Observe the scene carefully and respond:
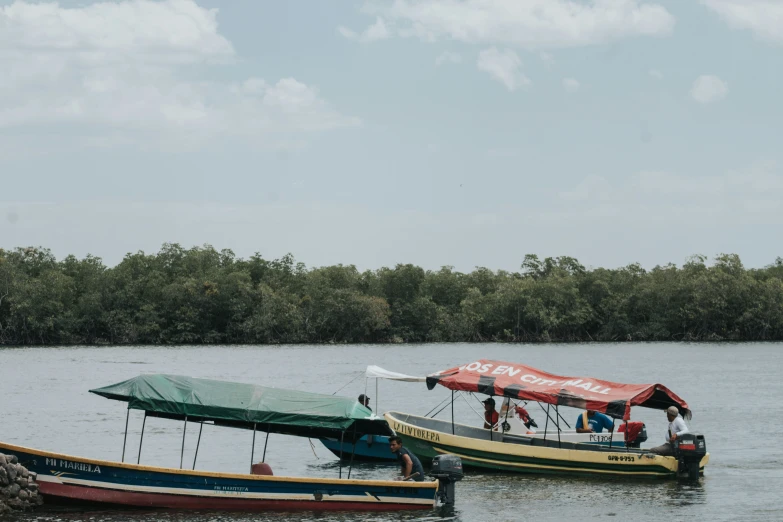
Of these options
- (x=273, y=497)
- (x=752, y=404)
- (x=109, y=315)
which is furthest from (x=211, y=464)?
(x=109, y=315)

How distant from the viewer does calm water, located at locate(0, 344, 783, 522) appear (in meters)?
27.4

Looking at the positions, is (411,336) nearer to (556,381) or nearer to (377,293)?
(377,293)

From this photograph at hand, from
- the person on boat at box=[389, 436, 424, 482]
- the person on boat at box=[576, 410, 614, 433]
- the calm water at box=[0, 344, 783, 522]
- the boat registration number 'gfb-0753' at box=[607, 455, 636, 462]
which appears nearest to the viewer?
the person on boat at box=[389, 436, 424, 482]

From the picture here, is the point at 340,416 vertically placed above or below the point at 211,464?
above

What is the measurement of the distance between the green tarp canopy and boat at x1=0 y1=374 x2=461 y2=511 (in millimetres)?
25

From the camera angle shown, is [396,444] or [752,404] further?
[752,404]

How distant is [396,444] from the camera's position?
83.6ft

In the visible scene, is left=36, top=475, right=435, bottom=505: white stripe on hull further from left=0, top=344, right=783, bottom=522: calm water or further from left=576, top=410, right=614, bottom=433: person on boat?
left=576, top=410, right=614, bottom=433: person on boat

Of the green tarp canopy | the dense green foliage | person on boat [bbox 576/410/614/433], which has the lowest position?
person on boat [bbox 576/410/614/433]

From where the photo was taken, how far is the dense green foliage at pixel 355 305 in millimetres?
137750

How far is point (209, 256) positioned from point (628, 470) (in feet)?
449

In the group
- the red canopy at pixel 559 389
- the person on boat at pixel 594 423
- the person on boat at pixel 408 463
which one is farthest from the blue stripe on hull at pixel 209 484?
the person on boat at pixel 594 423

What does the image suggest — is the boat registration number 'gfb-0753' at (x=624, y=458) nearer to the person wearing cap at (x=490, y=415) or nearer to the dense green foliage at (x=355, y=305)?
the person wearing cap at (x=490, y=415)

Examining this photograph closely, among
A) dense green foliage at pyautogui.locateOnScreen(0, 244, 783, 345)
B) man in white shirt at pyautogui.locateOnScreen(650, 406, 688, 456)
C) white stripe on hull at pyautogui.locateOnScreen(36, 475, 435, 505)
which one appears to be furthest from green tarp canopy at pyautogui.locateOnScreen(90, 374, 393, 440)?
dense green foliage at pyautogui.locateOnScreen(0, 244, 783, 345)
